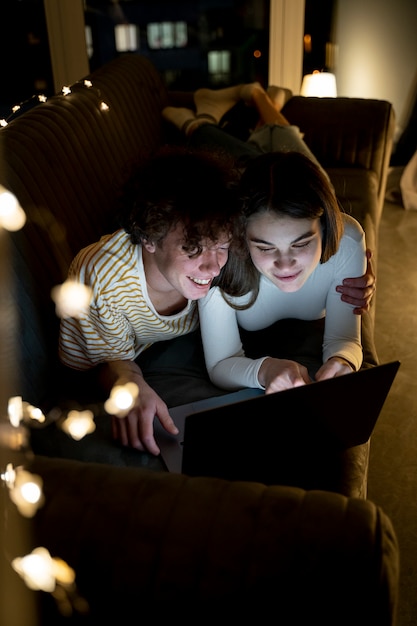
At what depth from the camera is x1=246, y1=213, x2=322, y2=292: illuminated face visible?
134cm

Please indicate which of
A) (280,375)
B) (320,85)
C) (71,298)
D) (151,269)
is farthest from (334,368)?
(320,85)

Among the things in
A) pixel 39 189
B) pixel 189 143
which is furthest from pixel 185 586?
pixel 189 143

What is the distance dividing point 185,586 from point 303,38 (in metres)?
3.17

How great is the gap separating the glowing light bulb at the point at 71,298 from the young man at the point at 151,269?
1 cm

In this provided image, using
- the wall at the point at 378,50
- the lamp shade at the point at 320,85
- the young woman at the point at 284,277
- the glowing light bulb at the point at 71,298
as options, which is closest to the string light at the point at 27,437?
the glowing light bulb at the point at 71,298

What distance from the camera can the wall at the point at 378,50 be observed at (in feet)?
11.0

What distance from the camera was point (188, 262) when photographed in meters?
1.31

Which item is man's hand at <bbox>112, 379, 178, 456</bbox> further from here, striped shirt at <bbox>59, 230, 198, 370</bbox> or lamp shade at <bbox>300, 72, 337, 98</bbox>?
lamp shade at <bbox>300, 72, 337, 98</bbox>

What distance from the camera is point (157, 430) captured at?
1.28 meters

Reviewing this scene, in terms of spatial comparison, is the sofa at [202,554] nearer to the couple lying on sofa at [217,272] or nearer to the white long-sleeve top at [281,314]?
the couple lying on sofa at [217,272]

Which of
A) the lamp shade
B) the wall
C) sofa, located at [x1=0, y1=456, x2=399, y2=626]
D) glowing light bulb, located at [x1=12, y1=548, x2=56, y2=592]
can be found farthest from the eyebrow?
the wall

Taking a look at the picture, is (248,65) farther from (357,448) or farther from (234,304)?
(357,448)

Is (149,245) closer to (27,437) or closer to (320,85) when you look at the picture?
(27,437)

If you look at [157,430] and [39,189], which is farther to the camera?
[39,189]
